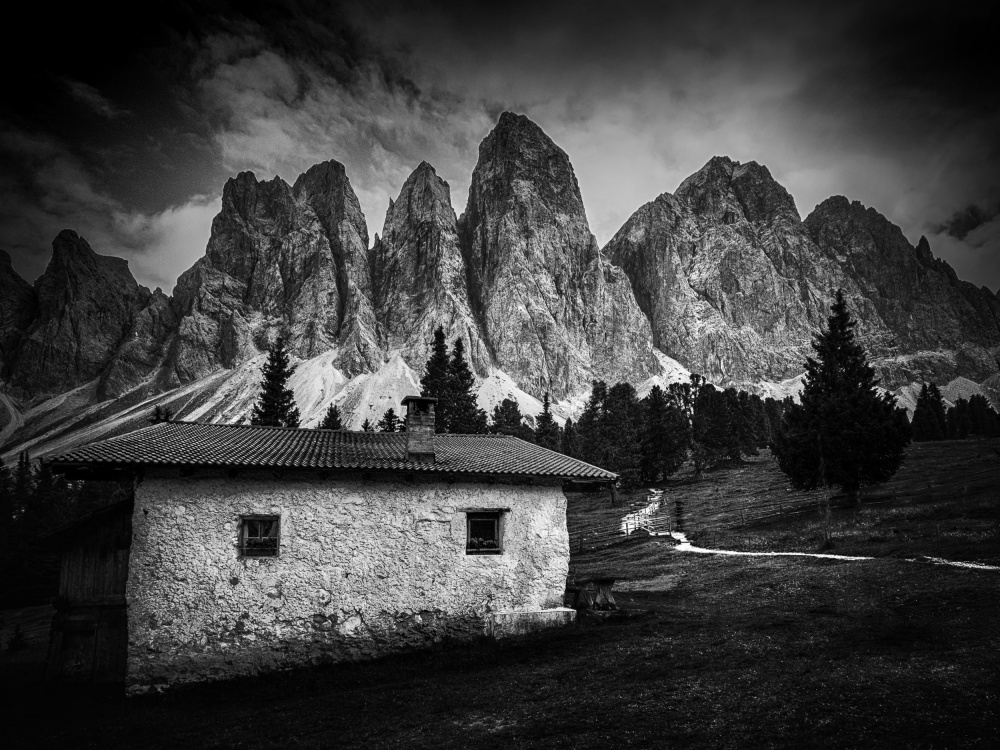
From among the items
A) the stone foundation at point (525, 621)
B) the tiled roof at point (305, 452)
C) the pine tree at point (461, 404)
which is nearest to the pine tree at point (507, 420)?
the pine tree at point (461, 404)

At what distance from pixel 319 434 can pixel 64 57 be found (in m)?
27.9

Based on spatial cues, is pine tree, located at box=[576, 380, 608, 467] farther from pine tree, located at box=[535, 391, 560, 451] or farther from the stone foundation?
the stone foundation

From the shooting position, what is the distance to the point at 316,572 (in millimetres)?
16578

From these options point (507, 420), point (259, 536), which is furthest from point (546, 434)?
point (259, 536)

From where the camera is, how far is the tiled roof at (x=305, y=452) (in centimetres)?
1585

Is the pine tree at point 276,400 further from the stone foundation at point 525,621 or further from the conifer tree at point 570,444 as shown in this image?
the stone foundation at point 525,621

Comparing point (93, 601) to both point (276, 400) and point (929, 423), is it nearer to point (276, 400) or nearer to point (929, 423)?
point (276, 400)

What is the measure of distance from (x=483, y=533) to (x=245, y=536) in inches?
281

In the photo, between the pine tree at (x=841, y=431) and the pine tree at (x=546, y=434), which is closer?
the pine tree at (x=841, y=431)

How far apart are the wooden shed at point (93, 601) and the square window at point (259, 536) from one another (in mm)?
4671

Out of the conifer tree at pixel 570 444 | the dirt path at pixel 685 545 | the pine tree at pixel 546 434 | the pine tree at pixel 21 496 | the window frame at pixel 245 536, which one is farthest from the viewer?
the conifer tree at pixel 570 444

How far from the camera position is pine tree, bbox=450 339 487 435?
55.1 metres

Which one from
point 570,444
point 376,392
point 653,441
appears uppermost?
point 376,392

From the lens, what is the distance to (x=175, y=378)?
647 feet
